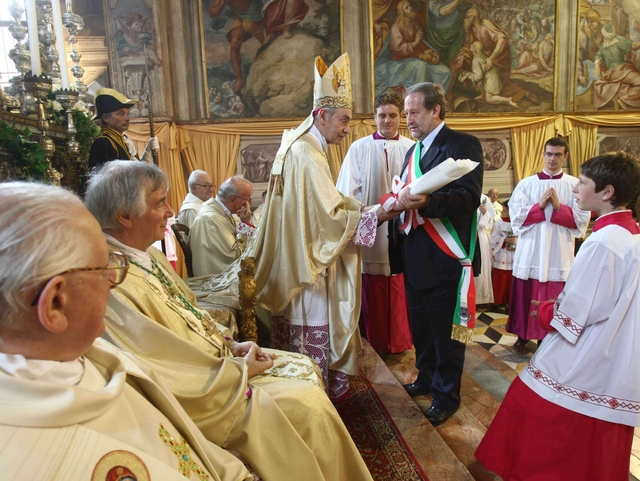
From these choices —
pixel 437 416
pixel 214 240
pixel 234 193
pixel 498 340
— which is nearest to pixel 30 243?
A: pixel 437 416

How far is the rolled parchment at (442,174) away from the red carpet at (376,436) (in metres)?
1.39

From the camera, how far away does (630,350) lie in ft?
6.60

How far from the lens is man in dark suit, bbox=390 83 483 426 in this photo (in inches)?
103

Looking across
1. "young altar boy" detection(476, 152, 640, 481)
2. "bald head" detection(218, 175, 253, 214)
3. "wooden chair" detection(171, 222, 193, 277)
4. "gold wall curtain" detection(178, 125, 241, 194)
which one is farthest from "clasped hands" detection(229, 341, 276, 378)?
"gold wall curtain" detection(178, 125, 241, 194)

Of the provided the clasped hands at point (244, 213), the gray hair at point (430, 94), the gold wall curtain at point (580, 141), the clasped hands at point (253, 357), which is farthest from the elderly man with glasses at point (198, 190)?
the gold wall curtain at point (580, 141)

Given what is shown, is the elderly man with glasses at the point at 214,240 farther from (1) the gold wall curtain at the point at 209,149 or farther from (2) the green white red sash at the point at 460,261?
(1) the gold wall curtain at the point at 209,149

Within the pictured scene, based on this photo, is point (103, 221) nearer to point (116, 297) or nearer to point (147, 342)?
point (116, 297)

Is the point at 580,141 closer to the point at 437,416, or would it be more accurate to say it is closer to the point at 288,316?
the point at 437,416

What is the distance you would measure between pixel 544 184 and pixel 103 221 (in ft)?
13.8

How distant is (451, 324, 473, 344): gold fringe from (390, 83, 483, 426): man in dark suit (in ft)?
0.21

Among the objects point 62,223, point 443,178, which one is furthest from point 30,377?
point 443,178

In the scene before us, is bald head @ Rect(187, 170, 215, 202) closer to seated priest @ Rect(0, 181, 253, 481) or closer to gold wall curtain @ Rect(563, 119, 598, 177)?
seated priest @ Rect(0, 181, 253, 481)

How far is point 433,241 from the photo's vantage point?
2756 mm

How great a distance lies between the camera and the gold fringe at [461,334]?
265 centimetres
